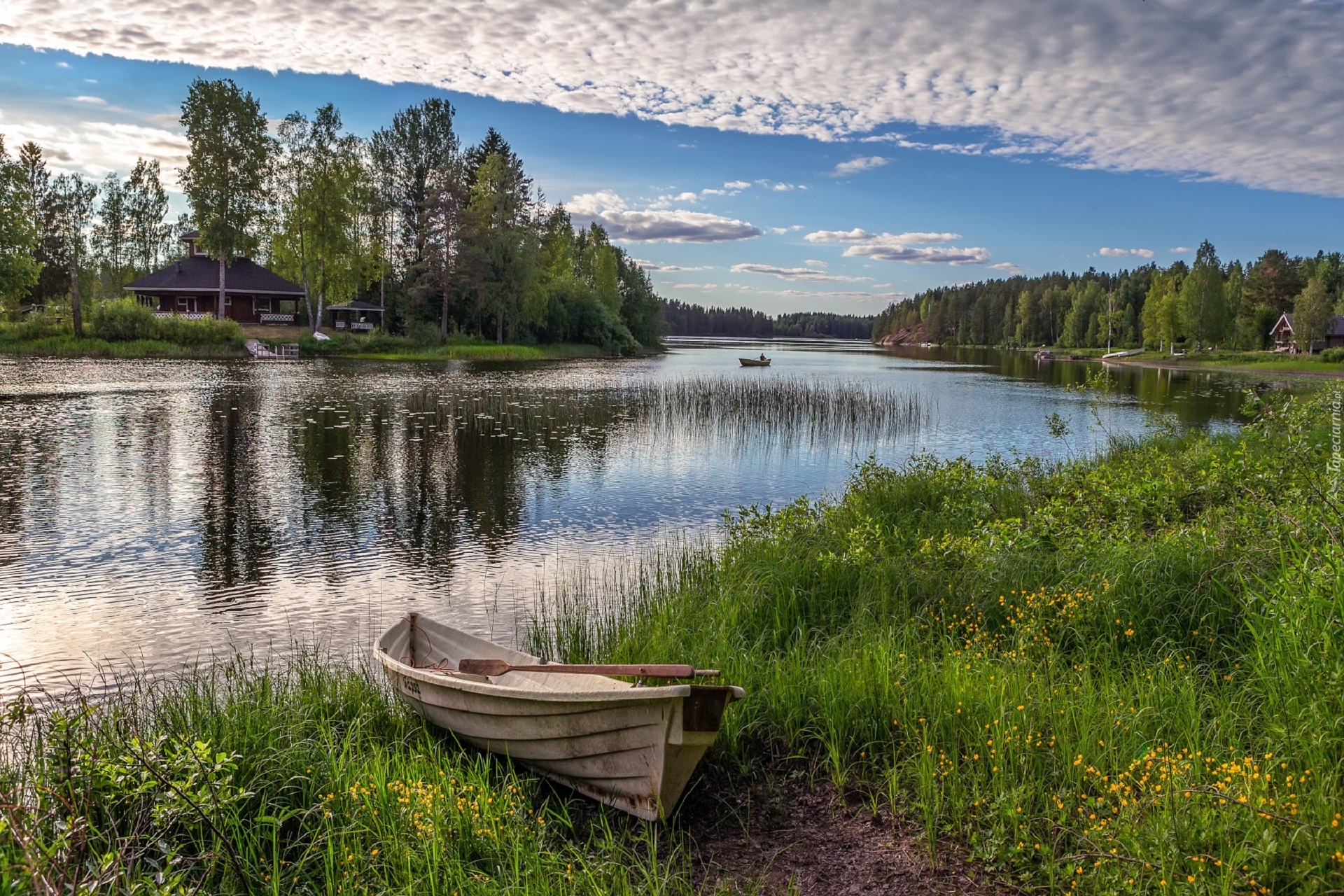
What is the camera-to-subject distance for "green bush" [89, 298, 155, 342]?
48656 millimetres

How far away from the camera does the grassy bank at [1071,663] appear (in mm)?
3875

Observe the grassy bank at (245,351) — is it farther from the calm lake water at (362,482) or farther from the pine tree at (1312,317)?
the pine tree at (1312,317)

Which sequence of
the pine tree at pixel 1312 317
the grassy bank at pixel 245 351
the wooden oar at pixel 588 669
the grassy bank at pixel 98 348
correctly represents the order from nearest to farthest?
the wooden oar at pixel 588 669 → the grassy bank at pixel 98 348 → the grassy bank at pixel 245 351 → the pine tree at pixel 1312 317

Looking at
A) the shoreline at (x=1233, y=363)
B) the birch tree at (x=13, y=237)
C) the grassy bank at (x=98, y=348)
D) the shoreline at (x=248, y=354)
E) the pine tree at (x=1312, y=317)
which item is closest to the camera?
the birch tree at (x=13, y=237)

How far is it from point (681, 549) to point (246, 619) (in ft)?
18.6

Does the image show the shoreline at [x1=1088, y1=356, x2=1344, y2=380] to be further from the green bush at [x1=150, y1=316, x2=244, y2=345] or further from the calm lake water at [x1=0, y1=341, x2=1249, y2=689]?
the green bush at [x1=150, y1=316, x2=244, y2=345]

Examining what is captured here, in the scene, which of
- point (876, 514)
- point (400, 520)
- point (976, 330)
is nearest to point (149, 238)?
point (400, 520)

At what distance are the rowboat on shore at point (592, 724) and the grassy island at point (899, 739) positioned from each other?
0.56 feet

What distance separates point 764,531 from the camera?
9.97 metres

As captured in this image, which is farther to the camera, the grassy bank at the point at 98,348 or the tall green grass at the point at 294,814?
the grassy bank at the point at 98,348

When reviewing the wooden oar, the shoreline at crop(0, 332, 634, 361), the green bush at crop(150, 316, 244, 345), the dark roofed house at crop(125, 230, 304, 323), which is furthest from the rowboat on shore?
the dark roofed house at crop(125, 230, 304, 323)

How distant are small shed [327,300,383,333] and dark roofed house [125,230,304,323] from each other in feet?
10.9

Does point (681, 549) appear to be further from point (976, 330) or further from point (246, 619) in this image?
point (976, 330)

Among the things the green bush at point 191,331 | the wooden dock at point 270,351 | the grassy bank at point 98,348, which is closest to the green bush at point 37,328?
the grassy bank at point 98,348
